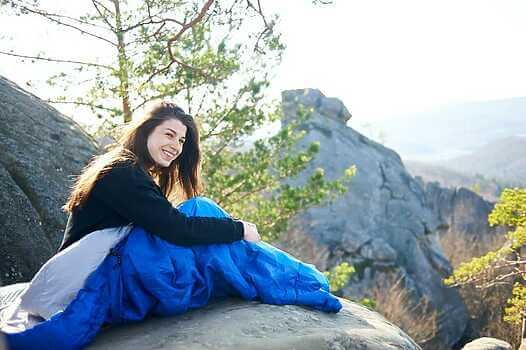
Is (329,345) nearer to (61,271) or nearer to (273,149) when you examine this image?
(61,271)

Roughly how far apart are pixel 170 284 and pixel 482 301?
2177 cm

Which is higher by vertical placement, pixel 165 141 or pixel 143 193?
pixel 165 141

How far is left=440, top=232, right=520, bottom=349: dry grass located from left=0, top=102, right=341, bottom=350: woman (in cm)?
1598

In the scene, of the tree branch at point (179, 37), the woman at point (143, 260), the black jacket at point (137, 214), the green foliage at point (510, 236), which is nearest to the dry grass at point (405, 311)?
the green foliage at point (510, 236)

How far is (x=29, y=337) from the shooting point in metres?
2.66

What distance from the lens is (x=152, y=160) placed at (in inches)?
132

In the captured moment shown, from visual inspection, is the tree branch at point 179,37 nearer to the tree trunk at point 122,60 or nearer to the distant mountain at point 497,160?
the tree trunk at point 122,60

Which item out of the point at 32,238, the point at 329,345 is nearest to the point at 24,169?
the point at 32,238

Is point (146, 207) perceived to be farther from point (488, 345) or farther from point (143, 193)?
point (488, 345)

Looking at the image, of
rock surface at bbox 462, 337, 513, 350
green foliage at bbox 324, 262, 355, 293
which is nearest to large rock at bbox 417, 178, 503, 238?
green foliage at bbox 324, 262, 355, 293

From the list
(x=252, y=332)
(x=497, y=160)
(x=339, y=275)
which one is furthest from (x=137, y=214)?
(x=497, y=160)

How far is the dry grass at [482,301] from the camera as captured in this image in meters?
19.1

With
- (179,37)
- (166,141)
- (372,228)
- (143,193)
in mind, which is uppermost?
(179,37)

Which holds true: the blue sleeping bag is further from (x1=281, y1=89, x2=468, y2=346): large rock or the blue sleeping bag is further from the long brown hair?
(x1=281, y1=89, x2=468, y2=346): large rock
